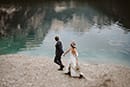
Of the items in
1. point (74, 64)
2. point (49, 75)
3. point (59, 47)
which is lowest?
point (49, 75)

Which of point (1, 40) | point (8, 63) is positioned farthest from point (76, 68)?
point (1, 40)

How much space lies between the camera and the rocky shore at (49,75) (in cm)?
2053

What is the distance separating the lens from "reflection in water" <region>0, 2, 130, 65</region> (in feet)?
115

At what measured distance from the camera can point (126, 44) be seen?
40812 millimetres

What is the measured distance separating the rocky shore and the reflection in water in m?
6.19

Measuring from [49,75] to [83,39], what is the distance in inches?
868

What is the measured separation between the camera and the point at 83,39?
4416 centimetres

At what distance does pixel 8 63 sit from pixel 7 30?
27.5 metres

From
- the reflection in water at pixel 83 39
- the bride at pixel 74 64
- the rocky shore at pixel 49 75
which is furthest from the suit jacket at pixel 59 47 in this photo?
the reflection in water at pixel 83 39

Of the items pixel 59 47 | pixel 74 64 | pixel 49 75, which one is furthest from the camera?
pixel 59 47

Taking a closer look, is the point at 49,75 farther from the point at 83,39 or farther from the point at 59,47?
the point at 83,39

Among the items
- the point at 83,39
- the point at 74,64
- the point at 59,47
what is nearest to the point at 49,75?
the point at 74,64

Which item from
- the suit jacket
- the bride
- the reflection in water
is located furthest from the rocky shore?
the reflection in water

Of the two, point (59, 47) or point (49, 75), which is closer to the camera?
point (49, 75)
